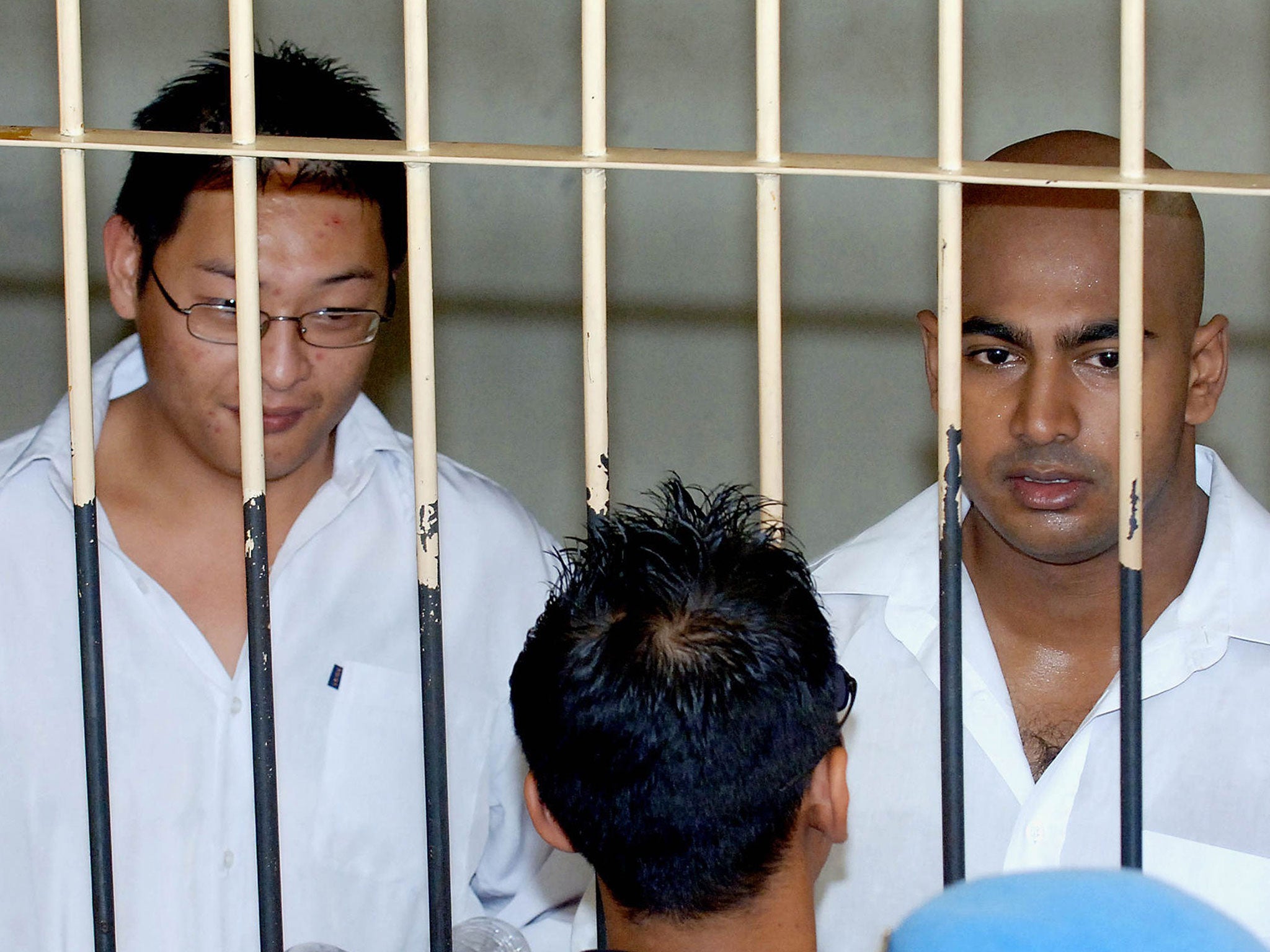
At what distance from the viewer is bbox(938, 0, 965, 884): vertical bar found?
1.10 meters

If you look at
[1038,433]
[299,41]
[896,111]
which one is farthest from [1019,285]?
[299,41]

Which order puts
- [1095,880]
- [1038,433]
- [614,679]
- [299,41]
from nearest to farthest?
[1095,880] < [614,679] < [1038,433] < [299,41]

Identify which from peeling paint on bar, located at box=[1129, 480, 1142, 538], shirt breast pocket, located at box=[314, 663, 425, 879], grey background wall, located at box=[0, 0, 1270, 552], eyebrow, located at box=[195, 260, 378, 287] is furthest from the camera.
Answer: grey background wall, located at box=[0, 0, 1270, 552]

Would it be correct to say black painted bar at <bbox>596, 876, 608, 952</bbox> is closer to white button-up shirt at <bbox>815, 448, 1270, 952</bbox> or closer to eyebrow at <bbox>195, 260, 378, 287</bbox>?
white button-up shirt at <bbox>815, 448, 1270, 952</bbox>

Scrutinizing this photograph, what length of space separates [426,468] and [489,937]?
29.4 inches

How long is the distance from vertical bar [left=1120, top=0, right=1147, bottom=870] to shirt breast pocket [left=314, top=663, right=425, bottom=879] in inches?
32.3

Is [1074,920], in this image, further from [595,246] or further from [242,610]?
[242,610]

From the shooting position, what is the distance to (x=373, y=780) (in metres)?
1.72

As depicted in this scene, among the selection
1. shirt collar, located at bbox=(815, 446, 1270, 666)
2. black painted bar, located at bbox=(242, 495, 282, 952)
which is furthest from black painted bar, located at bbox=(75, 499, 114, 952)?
shirt collar, located at bbox=(815, 446, 1270, 666)

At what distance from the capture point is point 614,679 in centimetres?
103

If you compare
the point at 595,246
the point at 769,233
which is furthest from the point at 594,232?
the point at 769,233

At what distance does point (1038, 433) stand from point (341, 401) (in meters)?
0.76

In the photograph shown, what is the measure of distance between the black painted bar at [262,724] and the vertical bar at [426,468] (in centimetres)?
12

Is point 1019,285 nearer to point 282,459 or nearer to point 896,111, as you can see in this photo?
point 282,459
